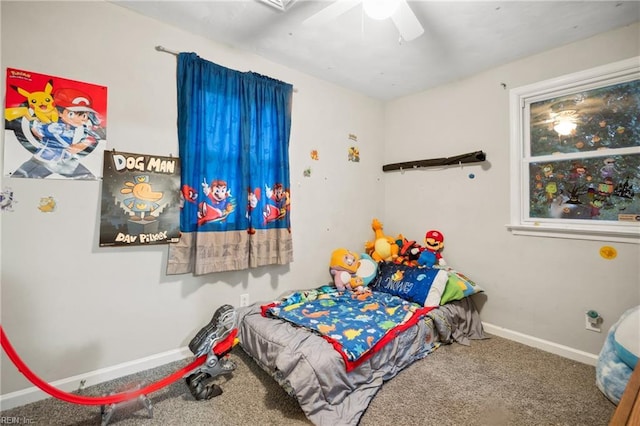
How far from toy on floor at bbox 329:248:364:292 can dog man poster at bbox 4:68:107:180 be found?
6.53 feet

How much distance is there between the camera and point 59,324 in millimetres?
1690

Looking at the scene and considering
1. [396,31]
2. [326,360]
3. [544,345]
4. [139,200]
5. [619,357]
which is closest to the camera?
[326,360]

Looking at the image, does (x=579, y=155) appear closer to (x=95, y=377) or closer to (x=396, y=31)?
(x=396, y=31)

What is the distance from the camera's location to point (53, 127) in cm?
166

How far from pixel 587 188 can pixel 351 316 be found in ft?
6.67

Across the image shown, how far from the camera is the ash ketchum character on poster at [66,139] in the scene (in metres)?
1.62

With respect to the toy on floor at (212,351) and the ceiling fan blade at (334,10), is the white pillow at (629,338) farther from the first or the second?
the ceiling fan blade at (334,10)

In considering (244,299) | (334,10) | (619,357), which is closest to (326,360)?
(244,299)

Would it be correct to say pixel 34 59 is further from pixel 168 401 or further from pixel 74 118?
pixel 168 401

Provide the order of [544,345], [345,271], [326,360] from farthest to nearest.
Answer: [345,271] < [544,345] < [326,360]

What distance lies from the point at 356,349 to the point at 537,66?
2.60 m

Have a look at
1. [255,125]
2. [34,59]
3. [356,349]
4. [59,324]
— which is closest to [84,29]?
[34,59]

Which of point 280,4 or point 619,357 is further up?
point 280,4

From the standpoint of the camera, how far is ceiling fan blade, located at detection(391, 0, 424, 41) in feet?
4.58
